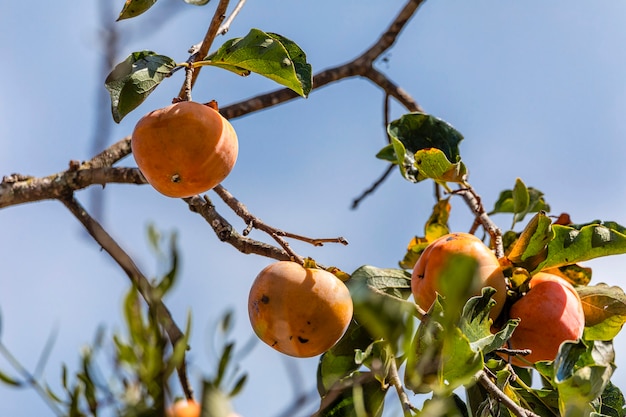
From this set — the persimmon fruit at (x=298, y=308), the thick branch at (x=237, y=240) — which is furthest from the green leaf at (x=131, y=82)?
the persimmon fruit at (x=298, y=308)

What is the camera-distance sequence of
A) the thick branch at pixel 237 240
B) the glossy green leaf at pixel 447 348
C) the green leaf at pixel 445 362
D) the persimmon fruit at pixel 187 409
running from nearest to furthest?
the glossy green leaf at pixel 447 348 < the persimmon fruit at pixel 187 409 < the green leaf at pixel 445 362 < the thick branch at pixel 237 240

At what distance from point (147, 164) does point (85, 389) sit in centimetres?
87

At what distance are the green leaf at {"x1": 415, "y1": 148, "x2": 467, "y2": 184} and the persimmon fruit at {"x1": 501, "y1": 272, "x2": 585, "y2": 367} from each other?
0.38 meters

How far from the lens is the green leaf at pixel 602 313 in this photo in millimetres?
1866

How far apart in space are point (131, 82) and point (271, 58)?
31cm

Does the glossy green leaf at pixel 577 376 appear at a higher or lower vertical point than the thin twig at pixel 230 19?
lower

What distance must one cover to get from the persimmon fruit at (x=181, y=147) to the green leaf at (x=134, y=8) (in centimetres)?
28

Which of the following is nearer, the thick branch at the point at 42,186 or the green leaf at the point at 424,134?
the thick branch at the point at 42,186

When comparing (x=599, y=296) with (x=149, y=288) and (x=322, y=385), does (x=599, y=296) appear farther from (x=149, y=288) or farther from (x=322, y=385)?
(x=149, y=288)

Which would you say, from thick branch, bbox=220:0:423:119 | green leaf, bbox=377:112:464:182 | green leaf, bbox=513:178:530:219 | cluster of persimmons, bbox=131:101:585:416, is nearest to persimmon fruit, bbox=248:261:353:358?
→ cluster of persimmons, bbox=131:101:585:416

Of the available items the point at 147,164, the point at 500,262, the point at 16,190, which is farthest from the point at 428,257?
the point at 16,190

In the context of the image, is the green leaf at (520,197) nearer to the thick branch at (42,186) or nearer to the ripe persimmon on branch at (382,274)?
the ripe persimmon on branch at (382,274)

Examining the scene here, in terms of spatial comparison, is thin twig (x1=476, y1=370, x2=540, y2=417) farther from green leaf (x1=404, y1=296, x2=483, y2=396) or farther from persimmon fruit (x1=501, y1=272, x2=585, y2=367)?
persimmon fruit (x1=501, y1=272, x2=585, y2=367)

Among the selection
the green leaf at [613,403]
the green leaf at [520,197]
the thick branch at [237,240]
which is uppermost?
the thick branch at [237,240]
